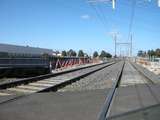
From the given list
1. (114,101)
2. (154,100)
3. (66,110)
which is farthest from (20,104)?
(154,100)

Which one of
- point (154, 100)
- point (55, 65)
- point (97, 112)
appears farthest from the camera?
point (55, 65)

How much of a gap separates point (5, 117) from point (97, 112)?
94.5 inches

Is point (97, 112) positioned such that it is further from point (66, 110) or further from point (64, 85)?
point (64, 85)

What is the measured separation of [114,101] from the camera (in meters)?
→ 10.3

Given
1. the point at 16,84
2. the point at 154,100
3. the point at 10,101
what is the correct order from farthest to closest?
the point at 16,84 → the point at 154,100 → the point at 10,101

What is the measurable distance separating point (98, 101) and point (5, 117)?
11.9 feet

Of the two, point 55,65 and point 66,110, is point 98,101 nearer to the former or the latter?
point 66,110

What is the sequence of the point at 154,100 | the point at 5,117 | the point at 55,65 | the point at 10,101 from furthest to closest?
the point at 55,65, the point at 154,100, the point at 10,101, the point at 5,117

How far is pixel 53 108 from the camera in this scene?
8.70 m

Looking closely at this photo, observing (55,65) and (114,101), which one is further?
(55,65)

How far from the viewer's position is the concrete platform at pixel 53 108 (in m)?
7.59

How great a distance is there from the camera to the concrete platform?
299 inches

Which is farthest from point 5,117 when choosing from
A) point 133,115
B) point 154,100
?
point 154,100

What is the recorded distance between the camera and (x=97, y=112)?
26.9 feet
